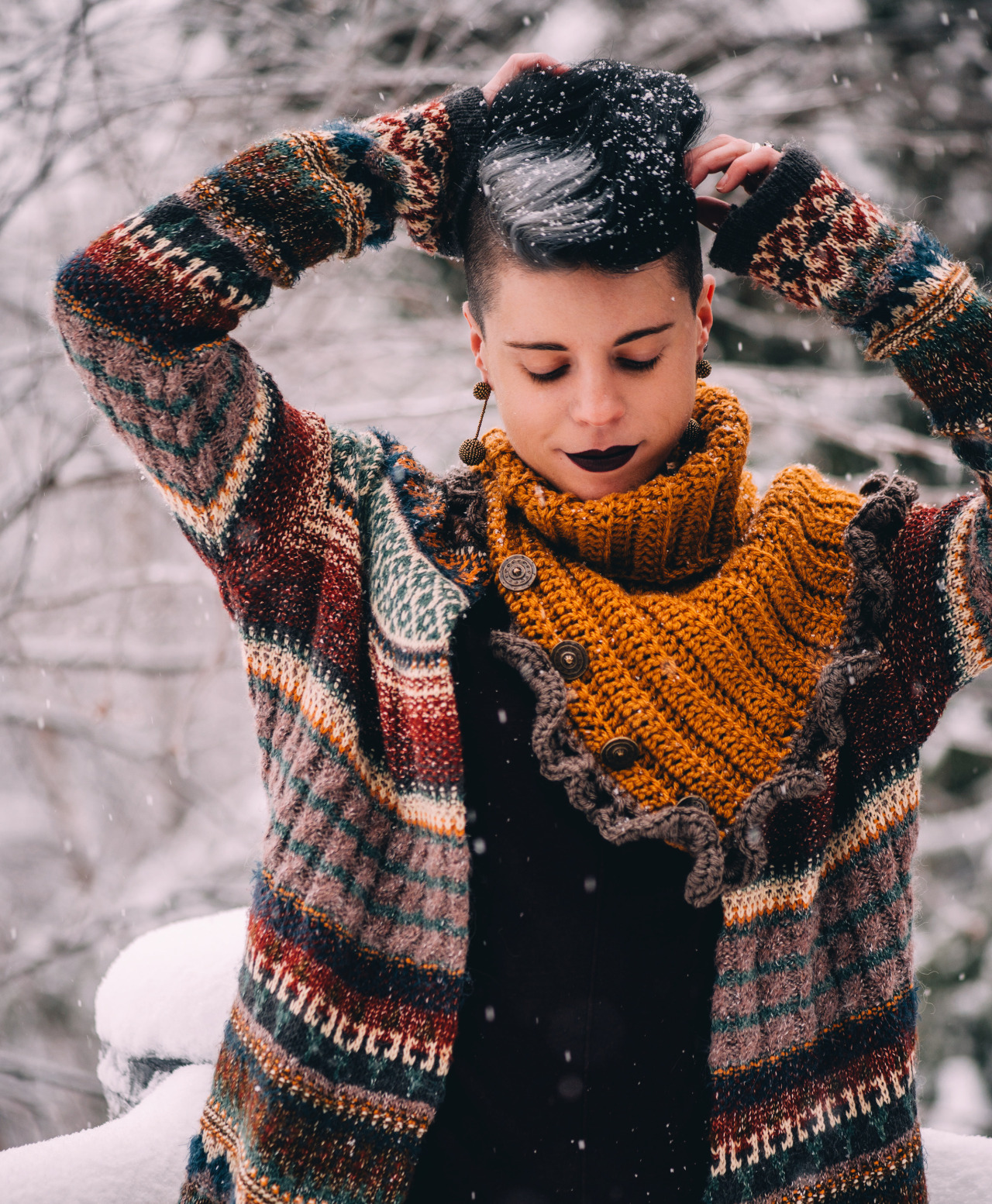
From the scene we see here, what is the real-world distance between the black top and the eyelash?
279mm

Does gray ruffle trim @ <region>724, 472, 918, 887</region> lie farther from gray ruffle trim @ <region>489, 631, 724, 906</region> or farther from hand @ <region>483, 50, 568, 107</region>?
hand @ <region>483, 50, 568, 107</region>

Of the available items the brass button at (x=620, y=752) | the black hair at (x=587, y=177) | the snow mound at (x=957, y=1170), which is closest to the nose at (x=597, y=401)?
the black hair at (x=587, y=177)

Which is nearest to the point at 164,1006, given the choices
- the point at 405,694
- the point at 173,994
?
the point at 173,994

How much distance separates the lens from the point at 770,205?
0.90 meters

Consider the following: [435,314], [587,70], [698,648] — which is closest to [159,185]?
[435,314]

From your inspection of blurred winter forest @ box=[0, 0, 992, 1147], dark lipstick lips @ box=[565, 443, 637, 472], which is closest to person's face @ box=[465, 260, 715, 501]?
dark lipstick lips @ box=[565, 443, 637, 472]

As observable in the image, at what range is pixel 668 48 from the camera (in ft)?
8.12

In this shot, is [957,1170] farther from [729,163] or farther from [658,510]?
[729,163]

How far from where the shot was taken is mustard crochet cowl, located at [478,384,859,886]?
0.88 metres

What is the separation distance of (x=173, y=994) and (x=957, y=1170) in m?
1.02

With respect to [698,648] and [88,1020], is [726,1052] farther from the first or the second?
[88,1020]

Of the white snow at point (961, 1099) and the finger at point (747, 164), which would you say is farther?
the white snow at point (961, 1099)

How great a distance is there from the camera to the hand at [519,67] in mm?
956

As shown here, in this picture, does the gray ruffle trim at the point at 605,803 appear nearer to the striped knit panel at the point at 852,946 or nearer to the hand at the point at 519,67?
the striped knit panel at the point at 852,946
